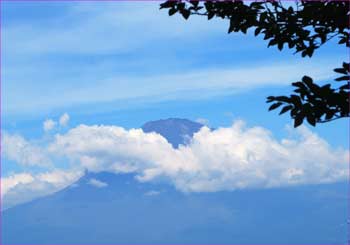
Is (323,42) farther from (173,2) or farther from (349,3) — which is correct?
(173,2)

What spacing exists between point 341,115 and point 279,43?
7.43ft

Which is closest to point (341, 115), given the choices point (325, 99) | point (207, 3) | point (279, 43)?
point (325, 99)

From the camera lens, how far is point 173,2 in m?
9.84

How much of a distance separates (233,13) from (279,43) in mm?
907

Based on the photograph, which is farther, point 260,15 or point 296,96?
point 260,15

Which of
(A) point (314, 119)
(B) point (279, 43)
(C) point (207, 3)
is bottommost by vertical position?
(A) point (314, 119)

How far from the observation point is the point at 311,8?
9.56 meters

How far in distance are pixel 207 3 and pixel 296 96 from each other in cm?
279

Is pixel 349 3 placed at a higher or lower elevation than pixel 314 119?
higher

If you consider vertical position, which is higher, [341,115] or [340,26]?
[340,26]

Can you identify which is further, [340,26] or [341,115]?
[340,26]

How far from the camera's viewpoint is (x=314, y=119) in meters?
7.78

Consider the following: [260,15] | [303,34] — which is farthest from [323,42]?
[260,15]

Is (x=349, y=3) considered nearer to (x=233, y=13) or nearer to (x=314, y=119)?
(x=233, y=13)
